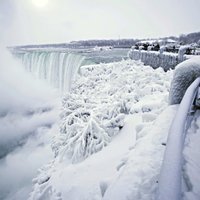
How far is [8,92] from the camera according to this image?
39.3 meters

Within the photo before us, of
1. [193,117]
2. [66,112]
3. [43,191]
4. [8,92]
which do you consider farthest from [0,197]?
[8,92]

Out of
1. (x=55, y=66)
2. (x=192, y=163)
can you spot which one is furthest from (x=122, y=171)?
(x=55, y=66)

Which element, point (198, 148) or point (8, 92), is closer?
point (198, 148)

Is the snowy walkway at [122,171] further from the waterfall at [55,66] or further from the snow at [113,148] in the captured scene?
the waterfall at [55,66]

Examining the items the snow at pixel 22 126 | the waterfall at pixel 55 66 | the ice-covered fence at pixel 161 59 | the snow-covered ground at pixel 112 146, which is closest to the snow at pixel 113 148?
the snow-covered ground at pixel 112 146

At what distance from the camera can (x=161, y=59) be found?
14.0m

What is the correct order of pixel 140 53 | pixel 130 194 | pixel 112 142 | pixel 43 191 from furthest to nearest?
pixel 140 53, pixel 112 142, pixel 43 191, pixel 130 194

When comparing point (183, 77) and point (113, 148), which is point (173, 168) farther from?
Answer: point (113, 148)

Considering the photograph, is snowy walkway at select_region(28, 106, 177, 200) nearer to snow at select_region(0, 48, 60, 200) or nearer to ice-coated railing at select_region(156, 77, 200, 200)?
ice-coated railing at select_region(156, 77, 200, 200)

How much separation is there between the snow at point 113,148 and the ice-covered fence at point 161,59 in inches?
108

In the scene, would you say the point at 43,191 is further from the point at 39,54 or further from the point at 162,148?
the point at 39,54

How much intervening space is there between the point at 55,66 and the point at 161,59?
1550cm

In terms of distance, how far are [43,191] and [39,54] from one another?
28.4 metres

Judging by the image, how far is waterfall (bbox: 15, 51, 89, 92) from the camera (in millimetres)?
21312
